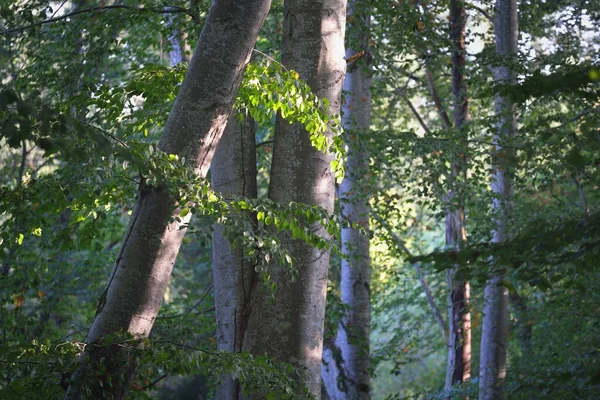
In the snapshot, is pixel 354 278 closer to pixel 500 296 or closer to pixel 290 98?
pixel 500 296

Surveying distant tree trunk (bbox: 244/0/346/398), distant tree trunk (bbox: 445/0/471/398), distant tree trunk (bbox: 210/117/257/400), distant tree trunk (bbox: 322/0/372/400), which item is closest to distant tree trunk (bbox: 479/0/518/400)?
distant tree trunk (bbox: 322/0/372/400)

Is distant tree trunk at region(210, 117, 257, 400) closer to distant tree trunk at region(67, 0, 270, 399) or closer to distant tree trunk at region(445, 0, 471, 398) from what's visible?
distant tree trunk at region(67, 0, 270, 399)

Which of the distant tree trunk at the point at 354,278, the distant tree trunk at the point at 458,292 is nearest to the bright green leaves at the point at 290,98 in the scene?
the distant tree trunk at the point at 354,278

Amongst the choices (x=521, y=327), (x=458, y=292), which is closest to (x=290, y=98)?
(x=458, y=292)

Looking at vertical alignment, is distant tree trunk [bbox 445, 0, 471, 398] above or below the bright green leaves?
above

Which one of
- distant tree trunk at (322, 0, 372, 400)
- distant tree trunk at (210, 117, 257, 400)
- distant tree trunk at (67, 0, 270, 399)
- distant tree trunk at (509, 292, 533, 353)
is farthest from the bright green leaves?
distant tree trunk at (509, 292, 533, 353)

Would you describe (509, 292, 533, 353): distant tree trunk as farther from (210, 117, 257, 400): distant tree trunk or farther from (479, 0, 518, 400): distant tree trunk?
(210, 117, 257, 400): distant tree trunk

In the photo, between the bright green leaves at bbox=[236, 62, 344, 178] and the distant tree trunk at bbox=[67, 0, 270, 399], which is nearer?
the distant tree trunk at bbox=[67, 0, 270, 399]

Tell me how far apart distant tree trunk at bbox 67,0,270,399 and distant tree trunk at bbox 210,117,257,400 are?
38.8 inches

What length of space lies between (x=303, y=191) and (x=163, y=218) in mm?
1479

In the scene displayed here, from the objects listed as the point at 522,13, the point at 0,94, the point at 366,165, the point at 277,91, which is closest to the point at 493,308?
the point at 366,165

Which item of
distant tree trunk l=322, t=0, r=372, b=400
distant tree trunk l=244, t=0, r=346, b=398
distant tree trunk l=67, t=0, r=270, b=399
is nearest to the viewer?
distant tree trunk l=67, t=0, r=270, b=399

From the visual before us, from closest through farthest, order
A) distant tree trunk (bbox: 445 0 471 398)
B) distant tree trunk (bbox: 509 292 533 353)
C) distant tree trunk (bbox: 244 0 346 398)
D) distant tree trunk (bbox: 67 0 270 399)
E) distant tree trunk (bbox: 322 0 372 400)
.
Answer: distant tree trunk (bbox: 67 0 270 399) → distant tree trunk (bbox: 244 0 346 398) → distant tree trunk (bbox: 322 0 372 400) → distant tree trunk (bbox: 445 0 471 398) → distant tree trunk (bbox: 509 292 533 353)

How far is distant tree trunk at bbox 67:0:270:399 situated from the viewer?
429cm
